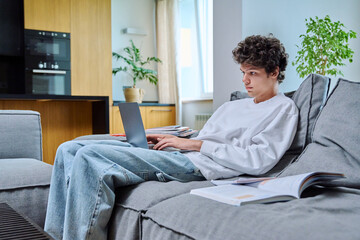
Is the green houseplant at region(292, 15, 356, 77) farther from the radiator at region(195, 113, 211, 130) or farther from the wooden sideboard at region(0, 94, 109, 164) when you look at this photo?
the wooden sideboard at region(0, 94, 109, 164)

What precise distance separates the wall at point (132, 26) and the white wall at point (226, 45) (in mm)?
2476

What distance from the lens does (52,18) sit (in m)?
4.41

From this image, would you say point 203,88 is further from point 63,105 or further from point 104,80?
point 63,105

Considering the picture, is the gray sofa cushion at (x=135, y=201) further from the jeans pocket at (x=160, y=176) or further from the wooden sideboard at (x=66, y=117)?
the wooden sideboard at (x=66, y=117)

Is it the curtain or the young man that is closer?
the young man

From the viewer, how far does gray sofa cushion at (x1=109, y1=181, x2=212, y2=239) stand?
52.3 inches

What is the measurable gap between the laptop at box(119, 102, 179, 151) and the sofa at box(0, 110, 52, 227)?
0.52 metres

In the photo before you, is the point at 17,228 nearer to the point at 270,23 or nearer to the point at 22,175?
the point at 22,175

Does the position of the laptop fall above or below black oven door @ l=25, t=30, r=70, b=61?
below

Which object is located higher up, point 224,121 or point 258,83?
point 258,83

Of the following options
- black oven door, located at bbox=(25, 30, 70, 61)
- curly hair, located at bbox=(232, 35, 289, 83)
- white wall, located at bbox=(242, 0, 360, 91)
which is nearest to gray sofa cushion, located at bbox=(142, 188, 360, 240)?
curly hair, located at bbox=(232, 35, 289, 83)

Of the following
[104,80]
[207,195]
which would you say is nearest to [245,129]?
[207,195]

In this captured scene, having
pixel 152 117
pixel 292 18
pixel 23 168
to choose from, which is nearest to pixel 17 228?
pixel 23 168

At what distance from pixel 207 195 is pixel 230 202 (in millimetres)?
121
